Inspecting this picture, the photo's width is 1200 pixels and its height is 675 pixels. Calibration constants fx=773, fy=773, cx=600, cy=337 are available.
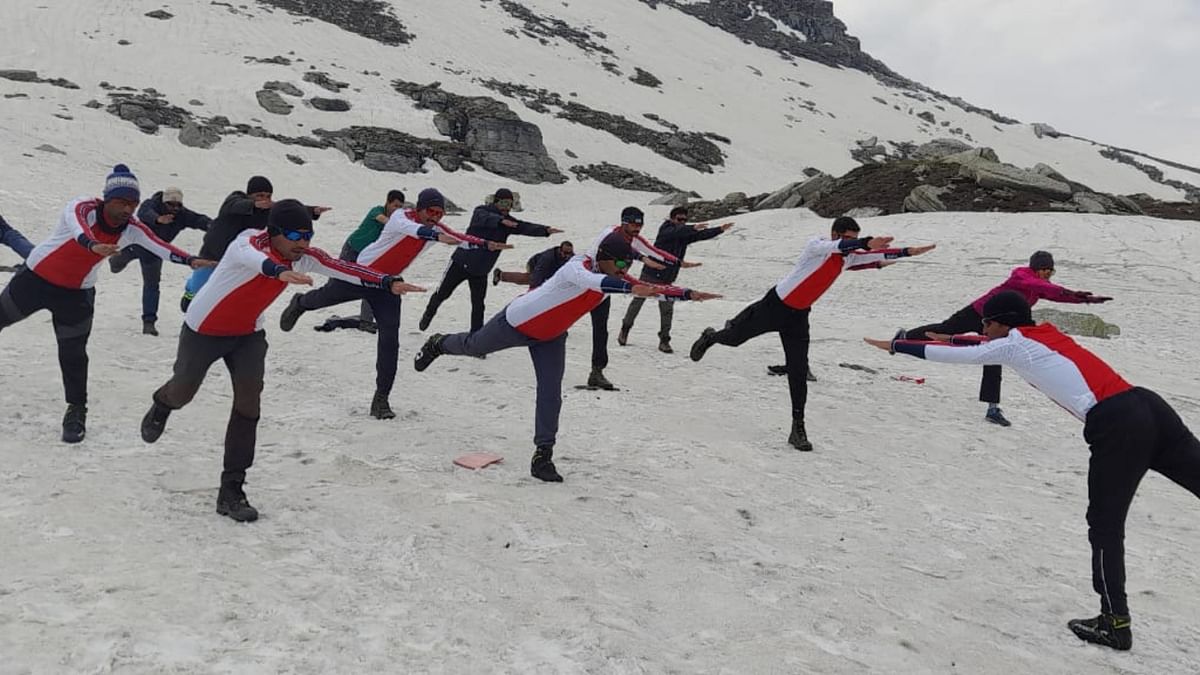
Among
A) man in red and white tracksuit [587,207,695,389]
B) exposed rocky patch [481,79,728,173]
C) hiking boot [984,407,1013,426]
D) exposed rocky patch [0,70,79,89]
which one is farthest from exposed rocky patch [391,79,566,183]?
hiking boot [984,407,1013,426]

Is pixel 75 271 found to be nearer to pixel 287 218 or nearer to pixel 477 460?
pixel 287 218

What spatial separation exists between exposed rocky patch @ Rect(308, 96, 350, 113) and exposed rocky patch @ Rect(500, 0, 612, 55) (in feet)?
119

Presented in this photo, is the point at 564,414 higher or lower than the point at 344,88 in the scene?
lower

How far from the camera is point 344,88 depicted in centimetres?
5041

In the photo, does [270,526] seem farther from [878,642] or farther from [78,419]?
[878,642]

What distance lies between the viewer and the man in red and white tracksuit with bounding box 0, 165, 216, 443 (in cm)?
626

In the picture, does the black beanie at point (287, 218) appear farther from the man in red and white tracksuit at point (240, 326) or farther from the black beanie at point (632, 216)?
the black beanie at point (632, 216)

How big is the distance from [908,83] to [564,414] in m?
129

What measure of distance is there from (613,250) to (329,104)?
45.3m

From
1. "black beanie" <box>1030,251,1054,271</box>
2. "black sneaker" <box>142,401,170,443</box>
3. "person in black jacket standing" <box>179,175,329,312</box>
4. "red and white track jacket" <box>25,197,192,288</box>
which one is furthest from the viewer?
"person in black jacket standing" <box>179,175,329,312</box>

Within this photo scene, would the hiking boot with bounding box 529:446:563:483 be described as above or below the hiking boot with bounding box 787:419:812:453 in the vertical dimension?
below

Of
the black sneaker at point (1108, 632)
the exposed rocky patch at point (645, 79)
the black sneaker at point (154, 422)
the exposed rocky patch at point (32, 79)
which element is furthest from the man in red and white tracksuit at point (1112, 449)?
the exposed rocky patch at point (645, 79)

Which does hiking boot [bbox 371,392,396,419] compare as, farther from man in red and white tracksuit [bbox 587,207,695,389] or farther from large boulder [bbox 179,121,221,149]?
large boulder [bbox 179,121,221,149]

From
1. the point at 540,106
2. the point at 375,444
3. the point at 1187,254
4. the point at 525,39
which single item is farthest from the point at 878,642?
the point at 525,39
